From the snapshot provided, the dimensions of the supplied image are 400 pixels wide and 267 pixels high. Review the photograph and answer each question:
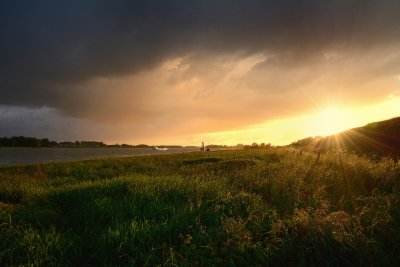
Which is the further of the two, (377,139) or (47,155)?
(47,155)

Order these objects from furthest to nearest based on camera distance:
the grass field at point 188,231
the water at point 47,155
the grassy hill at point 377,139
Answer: the water at point 47,155, the grassy hill at point 377,139, the grass field at point 188,231

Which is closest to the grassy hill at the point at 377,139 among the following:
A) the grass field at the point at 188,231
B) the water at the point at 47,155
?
the grass field at the point at 188,231

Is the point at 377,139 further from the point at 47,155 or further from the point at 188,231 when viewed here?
the point at 47,155

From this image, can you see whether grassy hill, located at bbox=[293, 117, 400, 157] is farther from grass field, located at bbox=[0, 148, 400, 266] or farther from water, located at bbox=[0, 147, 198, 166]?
water, located at bbox=[0, 147, 198, 166]

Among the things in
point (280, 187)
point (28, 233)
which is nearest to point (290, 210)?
point (280, 187)

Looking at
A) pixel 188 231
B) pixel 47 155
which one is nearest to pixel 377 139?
pixel 188 231

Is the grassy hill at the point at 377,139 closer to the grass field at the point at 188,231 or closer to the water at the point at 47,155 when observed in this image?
the grass field at the point at 188,231

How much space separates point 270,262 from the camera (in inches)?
226

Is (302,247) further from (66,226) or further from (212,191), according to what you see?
(66,226)

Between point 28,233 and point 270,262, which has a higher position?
point 28,233

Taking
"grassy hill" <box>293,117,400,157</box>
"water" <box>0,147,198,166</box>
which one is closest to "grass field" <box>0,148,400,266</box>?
"grassy hill" <box>293,117,400,157</box>

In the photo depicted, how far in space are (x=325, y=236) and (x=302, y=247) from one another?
525 millimetres

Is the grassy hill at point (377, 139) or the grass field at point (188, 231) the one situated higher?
the grassy hill at point (377, 139)

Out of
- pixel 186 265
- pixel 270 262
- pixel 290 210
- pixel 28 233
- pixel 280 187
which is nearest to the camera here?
pixel 186 265
